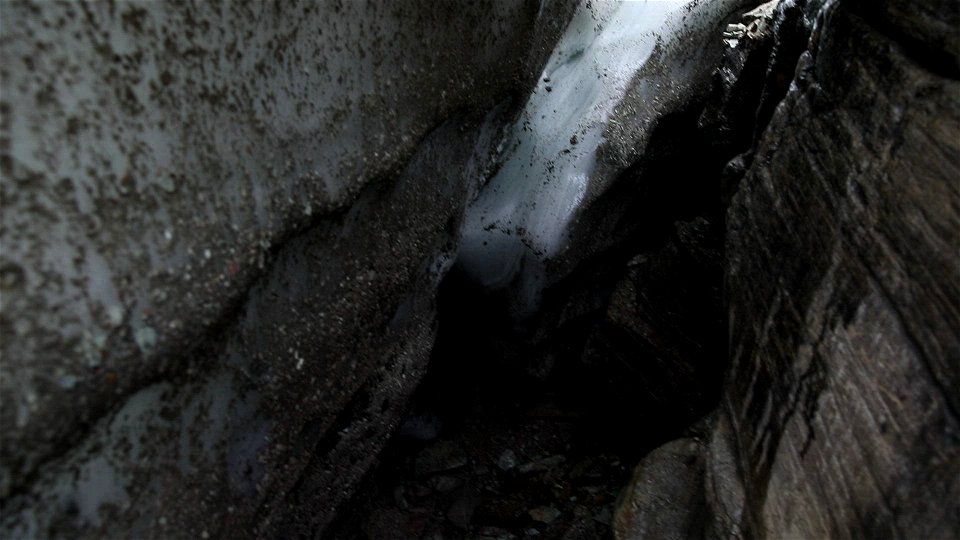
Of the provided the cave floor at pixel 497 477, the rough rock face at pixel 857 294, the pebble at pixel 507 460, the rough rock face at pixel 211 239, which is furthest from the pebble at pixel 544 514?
the rough rock face at pixel 857 294

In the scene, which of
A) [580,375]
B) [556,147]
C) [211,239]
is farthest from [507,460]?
[211,239]

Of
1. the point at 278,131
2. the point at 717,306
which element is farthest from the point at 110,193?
the point at 717,306

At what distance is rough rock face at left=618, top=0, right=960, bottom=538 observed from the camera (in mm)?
1338

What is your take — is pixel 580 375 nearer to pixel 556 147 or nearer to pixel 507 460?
pixel 507 460

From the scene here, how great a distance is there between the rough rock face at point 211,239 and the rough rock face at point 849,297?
3.03ft

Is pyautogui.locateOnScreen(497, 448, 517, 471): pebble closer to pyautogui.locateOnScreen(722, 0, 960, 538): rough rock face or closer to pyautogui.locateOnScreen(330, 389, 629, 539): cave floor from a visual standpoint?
pyautogui.locateOnScreen(330, 389, 629, 539): cave floor

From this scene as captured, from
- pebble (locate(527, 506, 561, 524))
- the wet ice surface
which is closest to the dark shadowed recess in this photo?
pebble (locate(527, 506, 561, 524))

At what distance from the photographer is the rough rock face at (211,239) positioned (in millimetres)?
1162

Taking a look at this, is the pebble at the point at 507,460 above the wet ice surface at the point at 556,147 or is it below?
below

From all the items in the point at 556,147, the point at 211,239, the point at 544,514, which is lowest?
the point at 544,514

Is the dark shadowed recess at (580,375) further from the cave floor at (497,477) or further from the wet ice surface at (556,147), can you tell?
the wet ice surface at (556,147)

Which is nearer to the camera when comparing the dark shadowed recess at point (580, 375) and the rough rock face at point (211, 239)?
the rough rock face at point (211, 239)

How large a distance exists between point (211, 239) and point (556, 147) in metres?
1.96

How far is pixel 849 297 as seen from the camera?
162 cm
